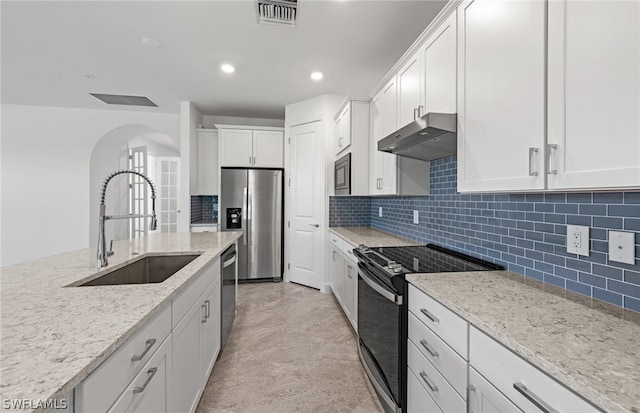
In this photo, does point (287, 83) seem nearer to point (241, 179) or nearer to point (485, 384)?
point (241, 179)

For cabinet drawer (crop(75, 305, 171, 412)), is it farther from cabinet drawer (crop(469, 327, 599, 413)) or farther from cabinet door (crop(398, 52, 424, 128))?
cabinet door (crop(398, 52, 424, 128))

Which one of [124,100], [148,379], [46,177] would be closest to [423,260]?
[148,379]

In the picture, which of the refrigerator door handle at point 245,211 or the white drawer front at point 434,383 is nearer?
the white drawer front at point 434,383

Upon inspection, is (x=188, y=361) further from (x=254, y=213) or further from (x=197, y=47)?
(x=254, y=213)

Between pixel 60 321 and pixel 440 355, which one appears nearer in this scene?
pixel 60 321

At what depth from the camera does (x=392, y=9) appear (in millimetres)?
2100

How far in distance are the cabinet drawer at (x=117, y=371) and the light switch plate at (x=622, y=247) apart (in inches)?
65.4

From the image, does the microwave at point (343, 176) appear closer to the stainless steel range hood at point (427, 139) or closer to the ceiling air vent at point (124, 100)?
the stainless steel range hood at point (427, 139)

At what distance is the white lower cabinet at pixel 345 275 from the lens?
2.48m

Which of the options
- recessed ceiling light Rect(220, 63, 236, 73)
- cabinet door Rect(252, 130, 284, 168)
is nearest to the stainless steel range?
recessed ceiling light Rect(220, 63, 236, 73)

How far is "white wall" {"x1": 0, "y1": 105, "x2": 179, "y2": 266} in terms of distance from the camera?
4.40 meters

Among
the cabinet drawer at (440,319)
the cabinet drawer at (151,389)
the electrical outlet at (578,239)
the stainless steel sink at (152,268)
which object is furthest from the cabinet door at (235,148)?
the electrical outlet at (578,239)

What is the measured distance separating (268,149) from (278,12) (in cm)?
235

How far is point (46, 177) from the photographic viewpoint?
4488 mm
